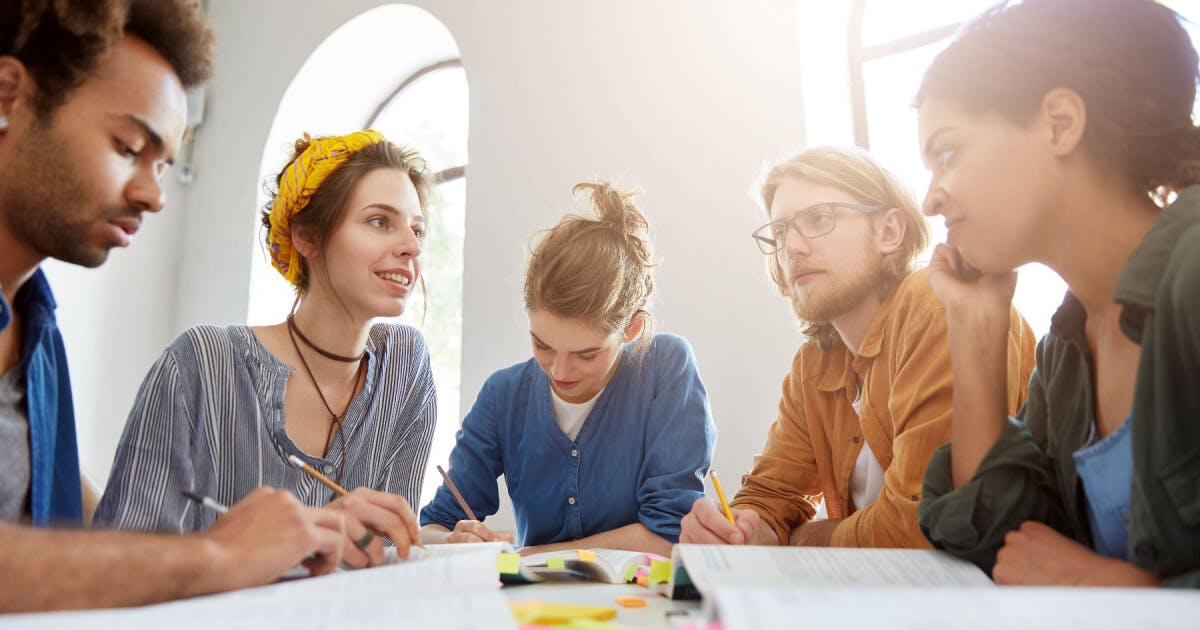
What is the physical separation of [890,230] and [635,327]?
58 cm

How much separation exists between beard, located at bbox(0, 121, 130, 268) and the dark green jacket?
3.67 feet

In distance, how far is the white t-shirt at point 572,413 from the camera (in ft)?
5.78

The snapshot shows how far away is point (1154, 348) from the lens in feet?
2.30

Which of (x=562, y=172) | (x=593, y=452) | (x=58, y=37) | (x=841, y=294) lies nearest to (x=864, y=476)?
(x=841, y=294)

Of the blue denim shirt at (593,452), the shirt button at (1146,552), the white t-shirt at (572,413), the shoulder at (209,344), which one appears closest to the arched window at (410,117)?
the blue denim shirt at (593,452)

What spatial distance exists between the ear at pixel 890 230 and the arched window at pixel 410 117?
7.26 feet

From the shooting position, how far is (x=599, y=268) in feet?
5.45

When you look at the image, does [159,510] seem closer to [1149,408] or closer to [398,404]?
[398,404]

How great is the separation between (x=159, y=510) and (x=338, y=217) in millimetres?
640

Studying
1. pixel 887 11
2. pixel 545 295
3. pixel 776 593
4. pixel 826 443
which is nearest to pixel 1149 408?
pixel 776 593

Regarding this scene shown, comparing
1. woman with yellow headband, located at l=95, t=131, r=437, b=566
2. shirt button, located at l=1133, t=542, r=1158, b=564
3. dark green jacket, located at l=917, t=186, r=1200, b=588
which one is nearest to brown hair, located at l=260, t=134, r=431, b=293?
woman with yellow headband, located at l=95, t=131, r=437, b=566

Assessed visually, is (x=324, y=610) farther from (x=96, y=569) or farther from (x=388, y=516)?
(x=388, y=516)

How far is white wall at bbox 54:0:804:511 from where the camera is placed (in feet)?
7.73

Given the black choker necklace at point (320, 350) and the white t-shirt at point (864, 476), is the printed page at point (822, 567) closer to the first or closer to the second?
the white t-shirt at point (864, 476)
